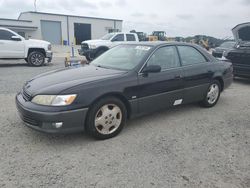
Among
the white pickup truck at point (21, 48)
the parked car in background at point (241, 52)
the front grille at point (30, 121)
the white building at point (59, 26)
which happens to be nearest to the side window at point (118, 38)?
the white pickup truck at point (21, 48)

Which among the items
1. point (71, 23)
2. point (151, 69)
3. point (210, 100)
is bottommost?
→ point (210, 100)

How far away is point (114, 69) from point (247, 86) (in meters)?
5.64

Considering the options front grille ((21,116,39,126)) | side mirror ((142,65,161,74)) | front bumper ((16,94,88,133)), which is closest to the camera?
front bumper ((16,94,88,133))

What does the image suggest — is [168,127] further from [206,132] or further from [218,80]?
[218,80]

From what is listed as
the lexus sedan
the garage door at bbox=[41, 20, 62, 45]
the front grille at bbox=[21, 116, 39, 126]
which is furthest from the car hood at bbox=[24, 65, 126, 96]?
the garage door at bbox=[41, 20, 62, 45]

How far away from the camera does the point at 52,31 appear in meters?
37.6

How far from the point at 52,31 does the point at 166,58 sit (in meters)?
35.8

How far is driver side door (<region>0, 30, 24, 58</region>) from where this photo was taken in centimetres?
1154

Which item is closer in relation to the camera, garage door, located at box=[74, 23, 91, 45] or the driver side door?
the driver side door

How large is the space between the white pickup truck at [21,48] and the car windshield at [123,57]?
807 centimetres

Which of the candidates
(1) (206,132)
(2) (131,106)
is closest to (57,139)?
(2) (131,106)

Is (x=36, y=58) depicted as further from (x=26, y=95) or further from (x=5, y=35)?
(x=26, y=95)

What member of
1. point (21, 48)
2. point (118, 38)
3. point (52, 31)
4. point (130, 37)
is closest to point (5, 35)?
point (21, 48)

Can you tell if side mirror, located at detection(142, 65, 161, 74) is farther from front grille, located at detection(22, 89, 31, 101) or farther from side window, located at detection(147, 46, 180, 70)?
front grille, located at detection(22, 89, 31, 101)
